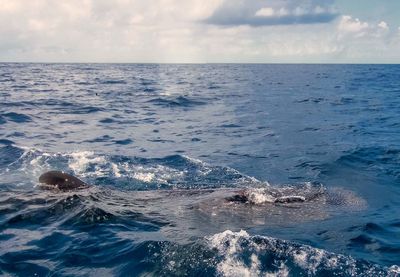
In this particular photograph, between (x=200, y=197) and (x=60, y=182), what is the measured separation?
416 centimetres

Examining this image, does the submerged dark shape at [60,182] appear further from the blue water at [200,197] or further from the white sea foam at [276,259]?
the white sea foam at [276,259]

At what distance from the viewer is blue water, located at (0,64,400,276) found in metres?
7.75

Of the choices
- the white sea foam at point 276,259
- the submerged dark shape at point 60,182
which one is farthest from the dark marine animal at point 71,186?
the white sea foam at point 276,259

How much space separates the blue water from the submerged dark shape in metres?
0.39

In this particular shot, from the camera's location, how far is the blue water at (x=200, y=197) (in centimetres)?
775

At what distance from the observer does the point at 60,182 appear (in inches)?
482

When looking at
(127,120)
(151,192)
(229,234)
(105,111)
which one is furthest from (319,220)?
(105,111)

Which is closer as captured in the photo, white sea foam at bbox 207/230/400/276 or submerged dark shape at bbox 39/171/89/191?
white sea foam at bbox 207/230/400/276

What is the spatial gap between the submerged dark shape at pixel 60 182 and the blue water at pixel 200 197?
0.39 m

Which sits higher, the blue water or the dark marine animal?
the dark marine animal

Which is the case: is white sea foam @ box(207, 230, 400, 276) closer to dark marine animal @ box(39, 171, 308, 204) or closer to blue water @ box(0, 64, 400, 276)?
blue water @ box(0, 64, 400, 276)

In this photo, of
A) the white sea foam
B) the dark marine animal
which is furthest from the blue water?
the dark marine animal

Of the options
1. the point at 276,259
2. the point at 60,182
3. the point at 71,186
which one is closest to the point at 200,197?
the point at 71,186

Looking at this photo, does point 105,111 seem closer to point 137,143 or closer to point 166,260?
point 137,143
